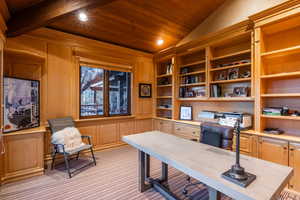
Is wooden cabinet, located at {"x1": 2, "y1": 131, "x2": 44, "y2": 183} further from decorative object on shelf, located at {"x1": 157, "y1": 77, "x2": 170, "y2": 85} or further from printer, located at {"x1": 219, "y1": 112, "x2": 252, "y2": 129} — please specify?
printer, located at {"x1": 219, "y1": 112, "x2": 252, "y2": 129}

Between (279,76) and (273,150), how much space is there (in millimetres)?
1168


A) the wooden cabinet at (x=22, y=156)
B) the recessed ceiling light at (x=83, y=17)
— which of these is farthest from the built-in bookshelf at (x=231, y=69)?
the wooden cabinet at (x=22, y=156)

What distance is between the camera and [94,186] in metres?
2.33

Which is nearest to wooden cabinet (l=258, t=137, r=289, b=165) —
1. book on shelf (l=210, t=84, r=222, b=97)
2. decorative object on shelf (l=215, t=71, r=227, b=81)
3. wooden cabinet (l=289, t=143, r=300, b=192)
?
wooden cabinet (l=289, t=143, r=300, b=192)

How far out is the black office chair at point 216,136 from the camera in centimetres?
192

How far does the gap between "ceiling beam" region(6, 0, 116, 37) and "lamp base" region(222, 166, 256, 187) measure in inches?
88.7

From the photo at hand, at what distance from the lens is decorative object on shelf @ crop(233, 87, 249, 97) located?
2.91m

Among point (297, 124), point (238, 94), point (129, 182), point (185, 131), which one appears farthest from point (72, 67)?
point (297, 124)

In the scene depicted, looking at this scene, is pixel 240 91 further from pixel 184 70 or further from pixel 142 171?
pixel 142 171

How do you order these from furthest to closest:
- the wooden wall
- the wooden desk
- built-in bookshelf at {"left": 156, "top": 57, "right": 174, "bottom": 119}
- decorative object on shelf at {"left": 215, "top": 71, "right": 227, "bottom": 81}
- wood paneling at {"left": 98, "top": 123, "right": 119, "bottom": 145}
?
1. built-in bookshelf at {"left": 156, "top": 57, "right": 174, "bottom": 119}
2. wood paneling at {"left": 98, "top": 123, "right": 119, "bottom": 145}
3. decorative object on shelf at {"left": 215, "top": 71, "right": 227, "bottom": 81}
4. the wooden wall
5. the wooden desk

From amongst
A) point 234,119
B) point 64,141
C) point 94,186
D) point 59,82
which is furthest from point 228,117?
point 59,82

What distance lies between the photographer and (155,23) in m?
3.42

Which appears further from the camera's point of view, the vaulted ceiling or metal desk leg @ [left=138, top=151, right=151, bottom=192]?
the vaulted ceiling

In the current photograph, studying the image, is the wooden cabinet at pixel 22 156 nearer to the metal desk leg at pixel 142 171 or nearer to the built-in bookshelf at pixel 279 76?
the metal desk leg at pixel 142 171
